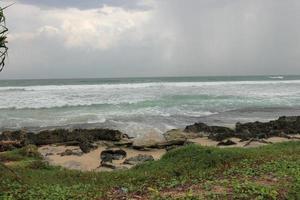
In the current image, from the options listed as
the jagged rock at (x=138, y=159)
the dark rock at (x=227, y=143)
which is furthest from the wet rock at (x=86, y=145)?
the dark rock at (x=227, y=143)

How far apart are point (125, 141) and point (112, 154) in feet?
8.97

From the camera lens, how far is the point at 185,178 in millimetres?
9625

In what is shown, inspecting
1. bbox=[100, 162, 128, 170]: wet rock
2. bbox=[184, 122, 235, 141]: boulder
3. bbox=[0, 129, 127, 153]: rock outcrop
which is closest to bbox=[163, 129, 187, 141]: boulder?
bbox=[184, 122, 235, 141]: boulder

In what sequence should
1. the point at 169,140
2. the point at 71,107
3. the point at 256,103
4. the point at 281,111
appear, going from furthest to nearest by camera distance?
→ the point at 256,103 < the point at 71,107 < the point at 281,111 < the point at 169,140

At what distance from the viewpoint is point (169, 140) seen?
1727cm

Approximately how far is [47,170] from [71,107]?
23.7 meters

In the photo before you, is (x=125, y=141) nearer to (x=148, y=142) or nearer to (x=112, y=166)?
(x=148, y=142)

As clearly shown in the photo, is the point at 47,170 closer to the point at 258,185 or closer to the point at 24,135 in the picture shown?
the point at 258,185

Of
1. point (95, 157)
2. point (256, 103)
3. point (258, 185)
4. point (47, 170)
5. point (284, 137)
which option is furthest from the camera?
point (256, 103)

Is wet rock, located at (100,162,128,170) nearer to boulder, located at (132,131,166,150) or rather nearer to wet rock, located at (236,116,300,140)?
boulder, located at (132,131,166,150)

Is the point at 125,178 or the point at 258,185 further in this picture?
the point at 125,178

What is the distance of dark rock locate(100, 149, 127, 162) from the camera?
1491 centimetres

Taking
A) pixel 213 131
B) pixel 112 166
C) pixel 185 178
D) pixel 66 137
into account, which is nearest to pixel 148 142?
pixel 112 166

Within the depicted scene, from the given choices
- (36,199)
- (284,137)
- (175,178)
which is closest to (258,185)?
(175,178)
